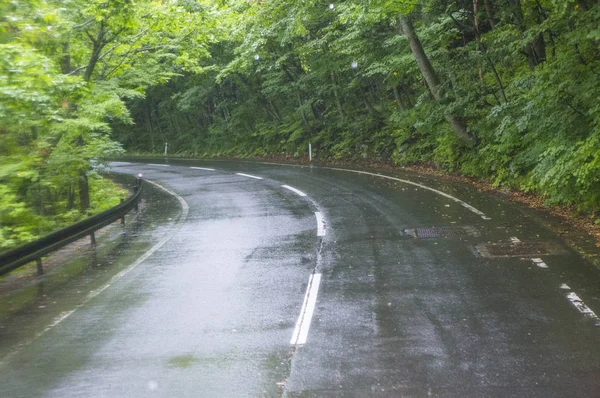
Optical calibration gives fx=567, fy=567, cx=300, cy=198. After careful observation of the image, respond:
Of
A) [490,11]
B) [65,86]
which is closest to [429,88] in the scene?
[490,11]

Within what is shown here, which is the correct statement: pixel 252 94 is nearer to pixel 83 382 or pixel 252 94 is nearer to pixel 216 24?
pixel 216 24

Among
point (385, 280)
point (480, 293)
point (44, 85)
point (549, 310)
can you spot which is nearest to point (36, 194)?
point (44, 85)

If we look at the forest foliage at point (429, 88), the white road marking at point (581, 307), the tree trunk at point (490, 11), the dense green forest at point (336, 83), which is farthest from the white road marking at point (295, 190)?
the white road marking at point (581, 307)

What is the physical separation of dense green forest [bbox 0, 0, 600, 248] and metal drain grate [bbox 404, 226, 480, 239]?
5.74ft

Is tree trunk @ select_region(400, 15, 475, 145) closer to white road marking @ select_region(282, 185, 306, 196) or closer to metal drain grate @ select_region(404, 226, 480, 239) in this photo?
white road marking @ select_region(282, 185, 306, 196)

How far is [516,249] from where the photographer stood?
970 cm

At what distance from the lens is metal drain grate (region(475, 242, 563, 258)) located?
30.7 ft

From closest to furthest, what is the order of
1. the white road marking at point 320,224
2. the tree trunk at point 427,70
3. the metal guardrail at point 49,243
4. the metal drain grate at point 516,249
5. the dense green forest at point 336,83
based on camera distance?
1. the metal guardrail at point 49,243
2. the metal drain grate at point 516,249
3. the dense green forest at point 336,83
4. the white road marking at point 320,224
5. the tree trunk at point 427,70

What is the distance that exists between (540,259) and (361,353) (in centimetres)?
461

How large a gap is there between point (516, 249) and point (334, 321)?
4537mm

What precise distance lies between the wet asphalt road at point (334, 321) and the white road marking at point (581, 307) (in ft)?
0.10

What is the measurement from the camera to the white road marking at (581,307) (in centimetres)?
636

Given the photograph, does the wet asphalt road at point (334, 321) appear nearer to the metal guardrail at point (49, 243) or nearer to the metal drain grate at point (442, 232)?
the metal drain grate at point (442, 232)

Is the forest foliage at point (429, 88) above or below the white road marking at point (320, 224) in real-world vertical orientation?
above
